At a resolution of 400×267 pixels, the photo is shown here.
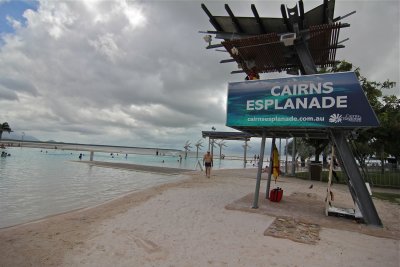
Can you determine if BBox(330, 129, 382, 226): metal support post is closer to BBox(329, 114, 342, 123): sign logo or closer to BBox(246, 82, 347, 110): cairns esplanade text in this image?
BBox(329, 114, 342, 123): sign logo

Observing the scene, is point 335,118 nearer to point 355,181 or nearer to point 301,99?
point 301,99

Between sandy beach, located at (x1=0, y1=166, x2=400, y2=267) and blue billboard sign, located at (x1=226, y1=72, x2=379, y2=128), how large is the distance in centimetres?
295

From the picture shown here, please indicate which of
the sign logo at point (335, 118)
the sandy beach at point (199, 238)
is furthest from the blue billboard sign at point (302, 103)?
the sandy beach at point (199, 238)

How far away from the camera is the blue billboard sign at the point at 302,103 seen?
26.6 ft

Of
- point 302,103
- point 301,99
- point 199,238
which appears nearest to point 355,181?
point 302,103

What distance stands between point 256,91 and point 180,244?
5.83 meters

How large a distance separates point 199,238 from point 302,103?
525 centimetres

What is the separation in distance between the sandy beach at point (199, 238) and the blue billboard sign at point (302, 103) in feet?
9.67

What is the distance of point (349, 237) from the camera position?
6816 millimetres

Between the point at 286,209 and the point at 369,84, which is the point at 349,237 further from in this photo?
the point at 369,84

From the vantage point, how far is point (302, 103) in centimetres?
881

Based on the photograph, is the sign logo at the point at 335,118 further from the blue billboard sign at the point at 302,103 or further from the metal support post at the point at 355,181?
the metal support post at the point at 355,181

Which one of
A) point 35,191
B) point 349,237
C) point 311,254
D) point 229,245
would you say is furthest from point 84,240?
point 35,191

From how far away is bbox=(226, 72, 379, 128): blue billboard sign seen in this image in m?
8.11
